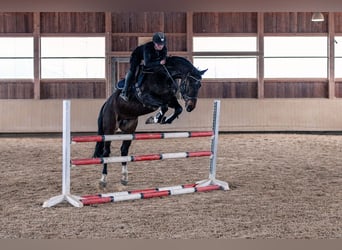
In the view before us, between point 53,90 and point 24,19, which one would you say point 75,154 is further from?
point 24,19

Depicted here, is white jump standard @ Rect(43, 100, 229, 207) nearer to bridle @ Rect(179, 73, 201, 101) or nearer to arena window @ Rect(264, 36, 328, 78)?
bridle @ Rect(179, 73, 201, 101)

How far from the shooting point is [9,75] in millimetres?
13664

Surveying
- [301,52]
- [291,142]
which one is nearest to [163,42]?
[291,142]

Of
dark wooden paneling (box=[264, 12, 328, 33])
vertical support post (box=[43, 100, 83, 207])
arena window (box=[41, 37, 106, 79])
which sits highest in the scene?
dark wooden paneling (box=[264, 12, 328, 33])

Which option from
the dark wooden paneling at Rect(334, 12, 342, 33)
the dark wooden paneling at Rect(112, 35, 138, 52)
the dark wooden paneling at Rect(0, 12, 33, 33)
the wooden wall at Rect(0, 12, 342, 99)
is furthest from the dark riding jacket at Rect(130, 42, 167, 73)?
the dark wooden paneling at Rect(334, 12, 342, 33)

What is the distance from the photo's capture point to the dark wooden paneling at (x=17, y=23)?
44.7 ft

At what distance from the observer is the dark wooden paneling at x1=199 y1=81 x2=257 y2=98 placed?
1388 cm

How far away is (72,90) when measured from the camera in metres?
13.7

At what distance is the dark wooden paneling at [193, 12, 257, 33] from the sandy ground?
18.3 ft

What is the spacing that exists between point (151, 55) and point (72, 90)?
9.23 meters

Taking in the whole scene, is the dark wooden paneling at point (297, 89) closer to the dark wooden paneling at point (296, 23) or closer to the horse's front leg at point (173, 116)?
the dark wooden paneling at point (296, 23)

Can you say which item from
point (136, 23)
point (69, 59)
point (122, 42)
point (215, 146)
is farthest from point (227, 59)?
point (215, 146)

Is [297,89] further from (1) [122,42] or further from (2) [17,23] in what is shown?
(2) [17,23]

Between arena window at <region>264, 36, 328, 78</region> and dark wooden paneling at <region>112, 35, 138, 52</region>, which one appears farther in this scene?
arena window at <region>264, 36, 328, 78</region>
